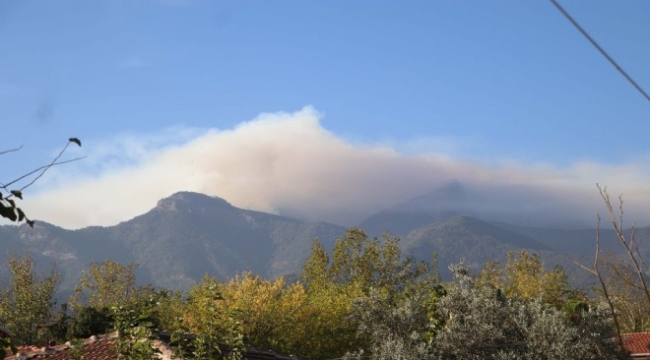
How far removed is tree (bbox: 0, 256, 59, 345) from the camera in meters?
65.8

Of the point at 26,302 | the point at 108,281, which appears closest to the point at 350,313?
the point at 26,302

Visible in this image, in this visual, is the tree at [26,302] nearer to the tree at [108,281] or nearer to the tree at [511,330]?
the tree at [108,281]

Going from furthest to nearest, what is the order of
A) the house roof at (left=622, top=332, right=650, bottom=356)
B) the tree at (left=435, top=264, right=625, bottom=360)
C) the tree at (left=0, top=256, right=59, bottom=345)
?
the tree at (left=0, top=256, right=59, bottom=345) → the house roof at (left=622, top=332, right=650, bottom=356) → the tree at (left=435, top=264, right=625, bottom=360)

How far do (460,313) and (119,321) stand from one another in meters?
15.7

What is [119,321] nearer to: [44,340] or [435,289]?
[435,289]

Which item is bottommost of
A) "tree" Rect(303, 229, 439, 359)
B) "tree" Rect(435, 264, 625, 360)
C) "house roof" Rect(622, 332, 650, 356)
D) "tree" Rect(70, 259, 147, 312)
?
"house roof" Rect(622, 332, 650, 356)

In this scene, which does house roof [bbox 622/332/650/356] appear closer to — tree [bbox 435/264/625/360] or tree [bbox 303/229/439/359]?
tree [bbox 303/229/439/359]

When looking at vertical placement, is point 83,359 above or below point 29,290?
below

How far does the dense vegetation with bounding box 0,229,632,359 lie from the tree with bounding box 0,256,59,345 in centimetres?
12

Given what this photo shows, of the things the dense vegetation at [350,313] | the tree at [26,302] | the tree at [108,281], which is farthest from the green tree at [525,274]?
the tree at [26,302]

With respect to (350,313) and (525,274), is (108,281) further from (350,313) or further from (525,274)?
(350,313)

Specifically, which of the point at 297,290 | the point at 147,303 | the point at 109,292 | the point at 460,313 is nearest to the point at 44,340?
the point at 297,290

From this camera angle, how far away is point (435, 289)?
33.1 metres

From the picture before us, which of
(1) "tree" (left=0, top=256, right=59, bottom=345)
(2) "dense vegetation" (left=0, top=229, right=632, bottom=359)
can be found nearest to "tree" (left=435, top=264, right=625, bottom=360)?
(2) "dense vegetation" (left=0, top=229, right=632, bottom=359)
